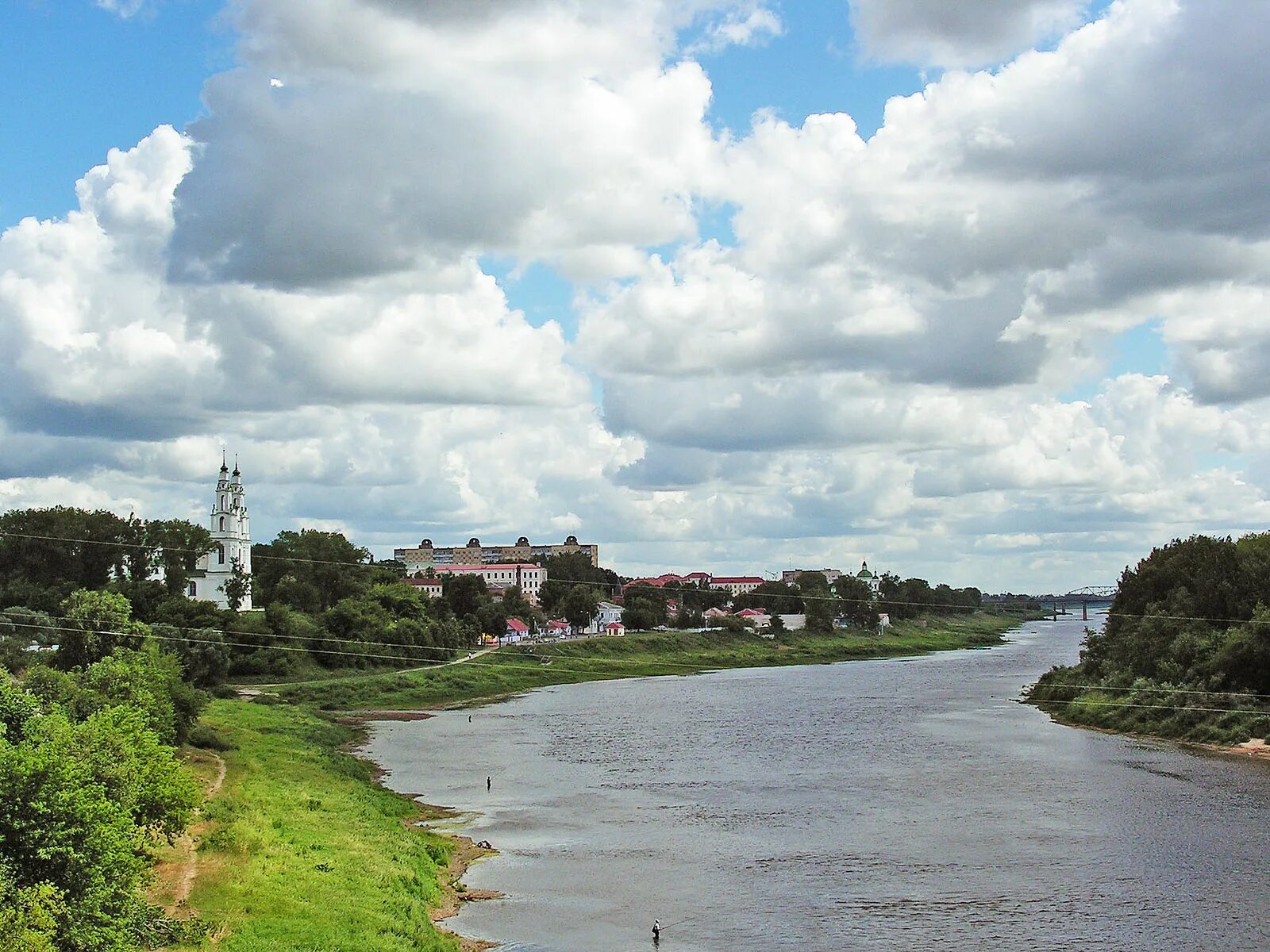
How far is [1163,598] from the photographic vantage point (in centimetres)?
8850

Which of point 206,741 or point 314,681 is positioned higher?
point 206,741

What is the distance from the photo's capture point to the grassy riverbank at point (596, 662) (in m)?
95.9

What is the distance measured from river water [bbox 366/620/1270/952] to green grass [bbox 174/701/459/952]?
2408 mm

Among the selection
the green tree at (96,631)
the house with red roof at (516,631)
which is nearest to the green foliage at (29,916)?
the green tree at (96,631)

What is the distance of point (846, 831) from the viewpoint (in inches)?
1737

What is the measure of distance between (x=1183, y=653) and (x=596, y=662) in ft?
237

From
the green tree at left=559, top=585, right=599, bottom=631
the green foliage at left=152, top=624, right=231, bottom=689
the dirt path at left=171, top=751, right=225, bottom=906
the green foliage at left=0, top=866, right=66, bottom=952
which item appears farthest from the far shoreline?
the green tree at left=559, top=585, right=599, bottom=631

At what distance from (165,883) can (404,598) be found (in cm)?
10073

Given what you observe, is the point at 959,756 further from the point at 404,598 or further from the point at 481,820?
the point at 404,598

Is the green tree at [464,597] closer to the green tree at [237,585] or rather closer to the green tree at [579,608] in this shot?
the green tree at [579,608]

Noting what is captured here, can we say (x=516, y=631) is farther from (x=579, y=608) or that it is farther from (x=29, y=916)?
(x=29, y=916)

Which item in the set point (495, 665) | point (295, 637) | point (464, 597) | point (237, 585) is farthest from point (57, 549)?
point (464, 597)

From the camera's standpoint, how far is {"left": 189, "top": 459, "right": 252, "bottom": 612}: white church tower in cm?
12475

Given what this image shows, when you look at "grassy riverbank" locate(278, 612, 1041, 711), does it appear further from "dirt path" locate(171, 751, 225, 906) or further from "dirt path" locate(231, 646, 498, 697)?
"dirt path" locate(171, 751, 225, 906)
